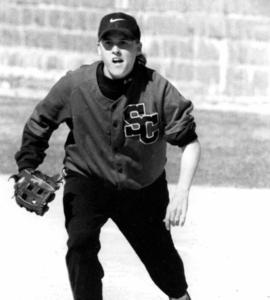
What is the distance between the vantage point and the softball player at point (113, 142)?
16.3ft

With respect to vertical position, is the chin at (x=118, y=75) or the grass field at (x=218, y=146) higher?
the chin at (x=118, y=75)

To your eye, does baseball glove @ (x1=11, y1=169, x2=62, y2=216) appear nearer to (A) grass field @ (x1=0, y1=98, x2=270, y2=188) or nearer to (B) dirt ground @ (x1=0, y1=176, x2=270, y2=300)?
(B) dirt ground @ (x1=0, y1=176, x2=270, y2=300)

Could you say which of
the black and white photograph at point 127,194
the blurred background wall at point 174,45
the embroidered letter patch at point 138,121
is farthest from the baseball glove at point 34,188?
the blurred background wall at point 174,45

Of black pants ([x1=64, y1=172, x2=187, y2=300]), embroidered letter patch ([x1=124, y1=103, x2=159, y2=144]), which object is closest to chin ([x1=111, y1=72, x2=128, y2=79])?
embroidered letter patch ([x1=124, y1=103, x2=159, y2=144])

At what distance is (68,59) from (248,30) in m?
2.44

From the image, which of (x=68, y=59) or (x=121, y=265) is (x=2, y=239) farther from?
(x=68, y=59)

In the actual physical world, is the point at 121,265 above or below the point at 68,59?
above

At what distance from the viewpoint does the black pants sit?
16.5 ft

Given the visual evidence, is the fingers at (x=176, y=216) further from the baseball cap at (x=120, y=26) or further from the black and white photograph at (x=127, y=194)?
the baseball cap at (x=120, y=26)

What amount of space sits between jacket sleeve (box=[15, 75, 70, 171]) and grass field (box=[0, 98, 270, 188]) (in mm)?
4921

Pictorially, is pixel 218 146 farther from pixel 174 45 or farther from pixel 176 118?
pixel 176 118

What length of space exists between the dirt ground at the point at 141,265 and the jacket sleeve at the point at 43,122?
3.64ft

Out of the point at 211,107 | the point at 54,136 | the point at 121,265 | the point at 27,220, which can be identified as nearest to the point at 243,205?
the point at 27,220

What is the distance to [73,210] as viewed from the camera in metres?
5.07
